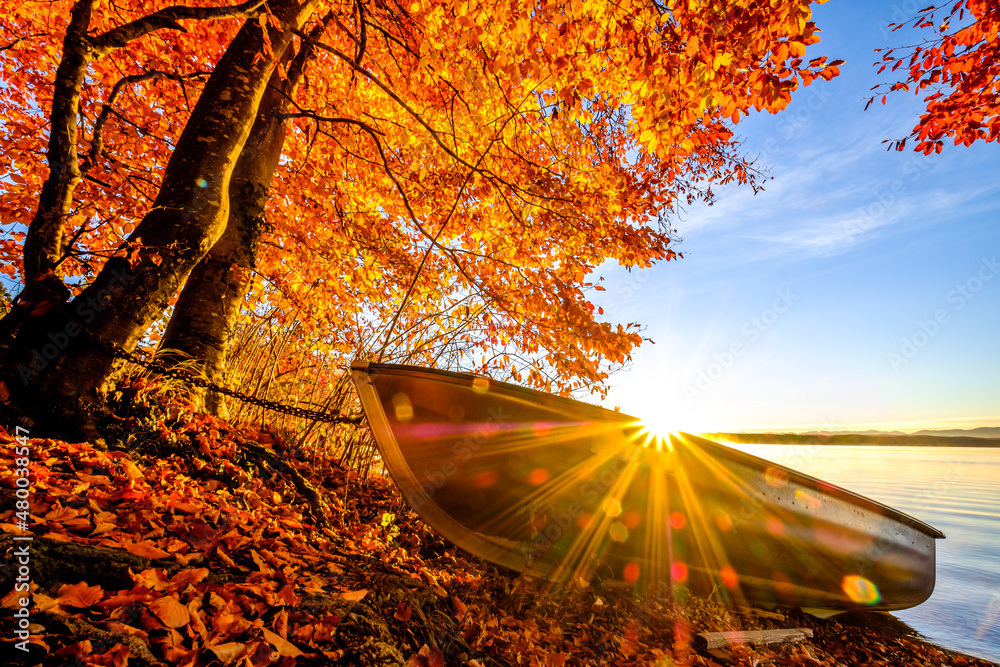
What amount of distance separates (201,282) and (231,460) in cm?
189

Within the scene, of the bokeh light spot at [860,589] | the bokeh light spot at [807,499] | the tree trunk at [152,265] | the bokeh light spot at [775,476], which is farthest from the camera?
the bokeh light spot at [860,589]

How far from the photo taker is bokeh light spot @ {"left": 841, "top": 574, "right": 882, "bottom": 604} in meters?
4.30

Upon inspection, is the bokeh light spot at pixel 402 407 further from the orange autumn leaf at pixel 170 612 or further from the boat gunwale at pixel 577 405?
the orange autumn leaf at pixel 170 612

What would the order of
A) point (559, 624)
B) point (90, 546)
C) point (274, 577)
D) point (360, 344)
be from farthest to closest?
point (360, 344)
point (559, 624)
point (274, 577)
point (90, 546)

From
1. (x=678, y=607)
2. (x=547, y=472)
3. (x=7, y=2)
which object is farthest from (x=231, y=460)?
(x=7, y=2)

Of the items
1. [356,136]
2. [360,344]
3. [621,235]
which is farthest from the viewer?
[356,136]

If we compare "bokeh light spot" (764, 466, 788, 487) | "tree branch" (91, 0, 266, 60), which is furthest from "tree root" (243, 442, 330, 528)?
"bokeh light spot" (764, 466, 788, 487)

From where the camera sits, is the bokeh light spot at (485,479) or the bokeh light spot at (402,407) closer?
the bokeh light spot at (402,407)

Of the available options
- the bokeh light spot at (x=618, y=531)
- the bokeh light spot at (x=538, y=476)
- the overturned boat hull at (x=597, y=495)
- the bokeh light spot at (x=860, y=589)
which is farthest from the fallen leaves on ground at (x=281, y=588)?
the bokeh light spot at (x=538, y=476)

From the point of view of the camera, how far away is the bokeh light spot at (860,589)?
4305 millimetres

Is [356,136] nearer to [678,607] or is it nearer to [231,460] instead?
[231,460]

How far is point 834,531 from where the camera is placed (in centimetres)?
398

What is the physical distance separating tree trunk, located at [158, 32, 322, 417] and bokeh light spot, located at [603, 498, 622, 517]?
3611mm

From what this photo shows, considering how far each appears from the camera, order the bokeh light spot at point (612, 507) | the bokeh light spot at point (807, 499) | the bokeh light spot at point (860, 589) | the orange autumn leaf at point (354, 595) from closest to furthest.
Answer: the orange autumn leaf at point (354, 595), the bokeh light spot at point (612, 507), the bokeh light spot at point (807, 499), the bokeh light spot at point (860, 589)
